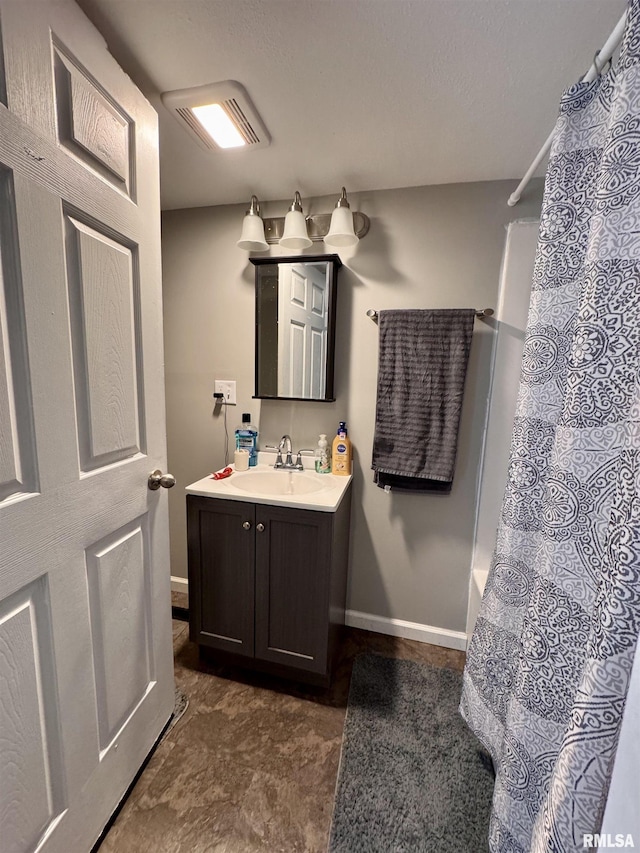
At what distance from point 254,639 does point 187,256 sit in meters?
1.89

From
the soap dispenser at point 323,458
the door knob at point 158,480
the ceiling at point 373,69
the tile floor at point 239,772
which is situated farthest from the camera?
the soap dispenser at point 323,458

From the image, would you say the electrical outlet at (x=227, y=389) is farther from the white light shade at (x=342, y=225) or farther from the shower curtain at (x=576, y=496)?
the shower curtain at (x=576, y=496)

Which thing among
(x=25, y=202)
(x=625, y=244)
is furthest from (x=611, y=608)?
(x=25, y=202)

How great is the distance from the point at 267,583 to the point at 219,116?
1721 millimetres

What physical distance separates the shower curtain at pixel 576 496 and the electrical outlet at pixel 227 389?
53.5 inches

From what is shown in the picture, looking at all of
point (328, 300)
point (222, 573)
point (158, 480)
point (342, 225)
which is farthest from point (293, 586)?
point (342, 225)

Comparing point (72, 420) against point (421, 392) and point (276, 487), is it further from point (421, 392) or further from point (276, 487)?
point (421, 392)

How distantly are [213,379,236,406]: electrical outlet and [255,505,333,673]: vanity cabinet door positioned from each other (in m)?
0.72

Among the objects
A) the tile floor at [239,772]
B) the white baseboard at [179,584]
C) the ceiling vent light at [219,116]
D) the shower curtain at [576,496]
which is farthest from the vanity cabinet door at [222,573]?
the ceiling vent light at [219,116]

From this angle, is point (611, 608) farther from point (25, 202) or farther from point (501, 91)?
point (501, 91)

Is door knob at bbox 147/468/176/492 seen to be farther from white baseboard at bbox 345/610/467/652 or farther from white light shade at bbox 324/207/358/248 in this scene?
white baseboard at bbox 345/610/467/652

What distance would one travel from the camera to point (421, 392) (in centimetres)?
152

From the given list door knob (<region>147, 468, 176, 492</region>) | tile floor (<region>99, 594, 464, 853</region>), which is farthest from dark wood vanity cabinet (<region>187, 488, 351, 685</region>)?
door knob (<region>147, 468, 176, 492</region>)

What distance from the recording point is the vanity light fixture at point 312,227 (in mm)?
1445
